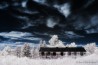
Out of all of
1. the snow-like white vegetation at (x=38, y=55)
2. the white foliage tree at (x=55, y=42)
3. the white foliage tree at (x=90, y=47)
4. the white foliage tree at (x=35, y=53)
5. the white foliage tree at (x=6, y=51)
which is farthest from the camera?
the white foliage tree at (x=35, y=53)

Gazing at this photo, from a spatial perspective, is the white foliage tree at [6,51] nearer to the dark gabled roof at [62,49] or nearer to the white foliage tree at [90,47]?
the dark gabled roof at [62,49]

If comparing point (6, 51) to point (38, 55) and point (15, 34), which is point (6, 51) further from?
point (38, 55)

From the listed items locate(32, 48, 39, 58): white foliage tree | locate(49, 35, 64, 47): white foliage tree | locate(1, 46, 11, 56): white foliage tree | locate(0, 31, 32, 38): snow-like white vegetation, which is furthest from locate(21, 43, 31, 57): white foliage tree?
locate(49, 35, 64, 47): white foliage tree

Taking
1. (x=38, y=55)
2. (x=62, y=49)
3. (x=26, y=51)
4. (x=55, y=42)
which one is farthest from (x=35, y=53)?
(x=62, y=49)

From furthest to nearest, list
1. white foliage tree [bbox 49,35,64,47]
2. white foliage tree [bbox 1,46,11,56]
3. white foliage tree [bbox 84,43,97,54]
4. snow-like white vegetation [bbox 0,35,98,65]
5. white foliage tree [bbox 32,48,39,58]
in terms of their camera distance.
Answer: white foliage tree [bbox 32,48,39,58] → white foliage tree [bbox 1,46,11,56] → white foliage tree [bbox 84,43,97,54] → white foliage tree [bbox 49,35,64,47] → snow-like white vegetation [bbox 0,35,98,65]

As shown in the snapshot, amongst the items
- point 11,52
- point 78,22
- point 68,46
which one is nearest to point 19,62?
point 11,52

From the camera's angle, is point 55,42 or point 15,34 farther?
point 55,42

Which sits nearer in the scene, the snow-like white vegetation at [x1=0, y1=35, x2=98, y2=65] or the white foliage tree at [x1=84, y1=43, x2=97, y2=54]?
the snow-like white vegetation at [x1=0, y1=35, x2=98, y2=65]

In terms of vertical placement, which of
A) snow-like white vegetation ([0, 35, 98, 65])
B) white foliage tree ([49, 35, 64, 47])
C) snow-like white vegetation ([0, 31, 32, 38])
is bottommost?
snow-like white vegetation ([0, 35, 98, 65])

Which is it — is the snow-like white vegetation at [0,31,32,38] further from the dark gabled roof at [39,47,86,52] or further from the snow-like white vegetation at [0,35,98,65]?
the dark gabled roof at [39,47,86,52]

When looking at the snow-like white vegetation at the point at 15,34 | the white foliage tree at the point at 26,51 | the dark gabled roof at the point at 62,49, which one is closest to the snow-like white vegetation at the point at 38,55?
the white foliage tree at the point at 26,51

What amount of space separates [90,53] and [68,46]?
4.03 feet

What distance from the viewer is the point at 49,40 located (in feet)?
40.1

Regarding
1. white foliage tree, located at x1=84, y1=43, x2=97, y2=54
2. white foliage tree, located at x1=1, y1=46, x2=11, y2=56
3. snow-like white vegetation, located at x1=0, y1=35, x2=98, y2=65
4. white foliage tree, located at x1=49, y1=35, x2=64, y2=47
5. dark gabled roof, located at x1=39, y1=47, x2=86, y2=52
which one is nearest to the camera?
snow-like white vegetation, located at x1=0, y1=35, x2=98, y2=65
